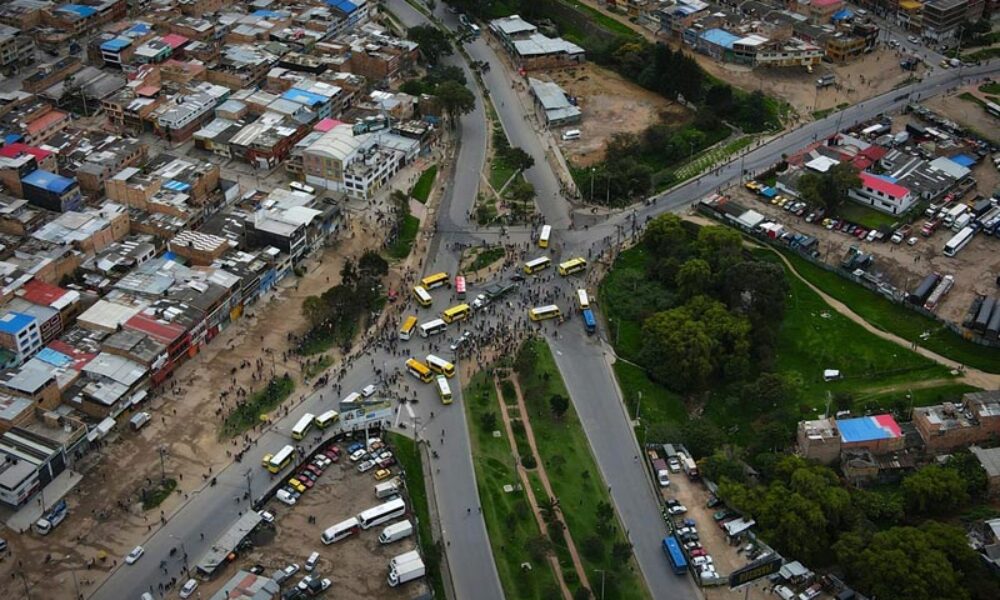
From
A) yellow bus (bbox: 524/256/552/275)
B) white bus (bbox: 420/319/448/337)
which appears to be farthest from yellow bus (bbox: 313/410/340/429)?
yellow bus (bbox: 524/256/552/275)

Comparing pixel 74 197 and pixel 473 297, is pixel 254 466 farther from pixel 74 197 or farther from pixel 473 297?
pixel 74 197

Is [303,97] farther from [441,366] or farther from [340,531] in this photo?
[340,531]

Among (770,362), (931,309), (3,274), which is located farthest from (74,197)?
(931,309)

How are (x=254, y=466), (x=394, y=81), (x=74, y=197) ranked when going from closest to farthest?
1. (x=254, y=466)
2. (x=74, y=197)
3. (x=394, y=81)

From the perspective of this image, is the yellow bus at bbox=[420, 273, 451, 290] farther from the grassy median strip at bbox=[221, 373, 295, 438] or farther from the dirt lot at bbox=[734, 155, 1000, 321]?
the dirt lot at bbox=[734, 155, 1000, 321]

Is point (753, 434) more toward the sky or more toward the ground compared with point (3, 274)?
more toward the ground

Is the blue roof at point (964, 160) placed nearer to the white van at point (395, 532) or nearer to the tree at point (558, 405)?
the tree at point (558, 405)
